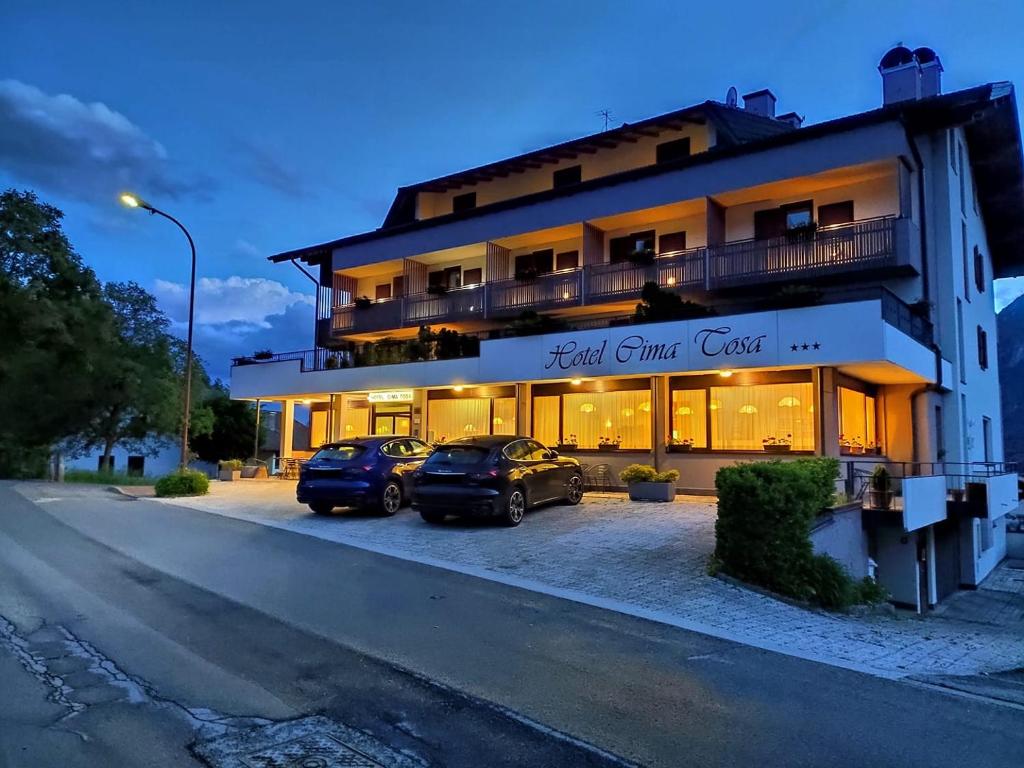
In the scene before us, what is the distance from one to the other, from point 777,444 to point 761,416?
30.9 inches

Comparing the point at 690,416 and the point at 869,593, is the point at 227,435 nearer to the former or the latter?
the point at 690,416

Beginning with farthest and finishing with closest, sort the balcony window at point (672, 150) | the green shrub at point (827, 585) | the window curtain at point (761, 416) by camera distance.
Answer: the balcony window at point (672, 150) → the window curtain at point (761, 416) → the green shrub at point (827, 585)

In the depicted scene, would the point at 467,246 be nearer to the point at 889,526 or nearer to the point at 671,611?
the point at 889,526

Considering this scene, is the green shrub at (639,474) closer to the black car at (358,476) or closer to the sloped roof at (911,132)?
the black car at (358,476)

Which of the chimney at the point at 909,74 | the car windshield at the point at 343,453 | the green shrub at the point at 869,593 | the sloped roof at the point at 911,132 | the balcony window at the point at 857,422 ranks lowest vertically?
the green shrub at the point at 869,593

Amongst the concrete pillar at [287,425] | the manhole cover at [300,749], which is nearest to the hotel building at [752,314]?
the concrete pillar at [287,425]

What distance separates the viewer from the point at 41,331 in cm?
2892

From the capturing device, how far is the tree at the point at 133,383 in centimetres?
3388

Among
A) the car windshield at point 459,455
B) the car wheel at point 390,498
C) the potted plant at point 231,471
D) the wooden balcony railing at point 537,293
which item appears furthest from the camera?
the potted plant at point 231,471

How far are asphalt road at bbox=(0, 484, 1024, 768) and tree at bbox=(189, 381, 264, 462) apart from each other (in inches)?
1601

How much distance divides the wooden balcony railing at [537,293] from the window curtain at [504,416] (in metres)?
3.19

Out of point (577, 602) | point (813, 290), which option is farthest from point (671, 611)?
point (813, 290)

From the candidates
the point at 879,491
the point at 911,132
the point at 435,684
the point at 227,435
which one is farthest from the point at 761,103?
the point at 227,435

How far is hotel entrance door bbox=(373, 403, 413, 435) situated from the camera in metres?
26.1
